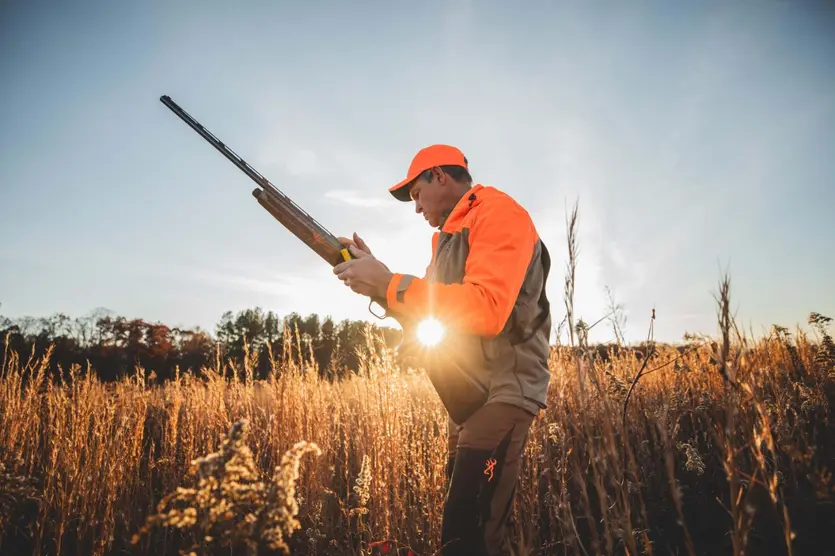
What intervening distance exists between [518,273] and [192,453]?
447 centimetres

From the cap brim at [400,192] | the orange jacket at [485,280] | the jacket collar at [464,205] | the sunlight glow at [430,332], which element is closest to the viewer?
the orange jacket at [485,280]

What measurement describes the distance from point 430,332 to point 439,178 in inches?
43.9

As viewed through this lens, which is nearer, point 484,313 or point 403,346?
point 484,313

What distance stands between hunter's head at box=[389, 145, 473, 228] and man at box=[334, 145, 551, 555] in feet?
1.20

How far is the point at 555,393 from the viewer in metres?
5.24

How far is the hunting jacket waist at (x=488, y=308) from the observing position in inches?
65.7

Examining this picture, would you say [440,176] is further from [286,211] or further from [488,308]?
[286,211]

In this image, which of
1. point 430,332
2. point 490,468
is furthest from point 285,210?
point 490,468

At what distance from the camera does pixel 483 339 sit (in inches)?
73.0

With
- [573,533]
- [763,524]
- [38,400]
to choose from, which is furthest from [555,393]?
[38,400]

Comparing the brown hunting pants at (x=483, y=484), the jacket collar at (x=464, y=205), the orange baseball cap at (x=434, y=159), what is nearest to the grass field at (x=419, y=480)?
the brown hunting pants at (x=483, y=484)

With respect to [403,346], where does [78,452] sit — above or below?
below

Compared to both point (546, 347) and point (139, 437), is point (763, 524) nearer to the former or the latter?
point (546, 347)

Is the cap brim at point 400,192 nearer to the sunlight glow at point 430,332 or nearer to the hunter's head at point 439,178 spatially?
the hunter's head at point 439,178
